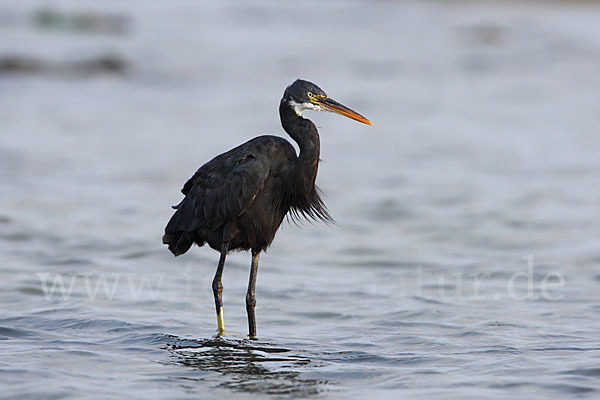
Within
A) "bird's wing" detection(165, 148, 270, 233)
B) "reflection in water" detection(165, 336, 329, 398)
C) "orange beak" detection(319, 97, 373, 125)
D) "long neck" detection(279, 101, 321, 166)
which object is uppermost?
"orange beak" detection(319, 97, 373, 125)

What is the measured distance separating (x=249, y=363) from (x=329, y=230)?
5468 millimetres

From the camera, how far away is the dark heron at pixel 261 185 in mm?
7109

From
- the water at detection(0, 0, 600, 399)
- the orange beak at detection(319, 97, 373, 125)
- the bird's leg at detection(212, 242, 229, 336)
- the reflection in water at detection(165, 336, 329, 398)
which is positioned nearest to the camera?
the reflection in water at detection(165, 336, 329, 398)

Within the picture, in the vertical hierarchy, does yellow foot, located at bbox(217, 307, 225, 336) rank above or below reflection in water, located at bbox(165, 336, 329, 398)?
above

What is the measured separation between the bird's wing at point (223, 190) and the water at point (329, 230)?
0.91 metres

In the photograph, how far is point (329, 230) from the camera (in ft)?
39.4

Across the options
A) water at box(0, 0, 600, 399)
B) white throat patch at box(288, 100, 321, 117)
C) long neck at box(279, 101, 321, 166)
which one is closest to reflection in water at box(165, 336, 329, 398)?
water at box(0, 0, 600, 399)

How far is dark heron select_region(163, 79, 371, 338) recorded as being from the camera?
23.3 feet

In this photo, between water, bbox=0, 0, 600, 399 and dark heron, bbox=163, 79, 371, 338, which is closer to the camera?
water, bbox=0, 0, 600, 399

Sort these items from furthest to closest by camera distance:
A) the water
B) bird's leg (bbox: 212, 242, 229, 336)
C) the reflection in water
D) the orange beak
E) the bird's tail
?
the bird's tail, bird's leg (bbox: 212, 242, 229, 336), the orange beak, the water, the reflection in water

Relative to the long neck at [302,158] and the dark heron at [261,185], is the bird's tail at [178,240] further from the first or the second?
the long neck at [302,158]

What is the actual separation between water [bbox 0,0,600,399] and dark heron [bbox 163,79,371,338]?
825 mm

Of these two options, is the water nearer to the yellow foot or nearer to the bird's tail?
the yellow foot

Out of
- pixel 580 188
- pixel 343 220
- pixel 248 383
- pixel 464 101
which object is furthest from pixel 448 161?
pixel 248 383
